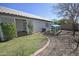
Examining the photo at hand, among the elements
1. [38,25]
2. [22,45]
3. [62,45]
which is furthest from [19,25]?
[62,45]

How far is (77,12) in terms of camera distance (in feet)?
18.6

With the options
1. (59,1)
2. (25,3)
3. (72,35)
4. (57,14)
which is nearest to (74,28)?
(72,35)

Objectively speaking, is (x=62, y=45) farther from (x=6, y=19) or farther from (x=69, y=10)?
(x=6, y=19)

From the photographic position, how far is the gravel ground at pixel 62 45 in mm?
5644

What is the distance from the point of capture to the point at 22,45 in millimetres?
6219

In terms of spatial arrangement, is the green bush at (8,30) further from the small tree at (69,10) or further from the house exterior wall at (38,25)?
the small tree at (69,10)

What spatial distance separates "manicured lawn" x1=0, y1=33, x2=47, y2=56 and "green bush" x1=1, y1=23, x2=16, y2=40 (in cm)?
31

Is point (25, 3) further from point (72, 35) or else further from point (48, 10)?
point (72, 35)

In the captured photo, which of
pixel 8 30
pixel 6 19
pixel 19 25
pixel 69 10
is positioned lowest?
pixel 8 30

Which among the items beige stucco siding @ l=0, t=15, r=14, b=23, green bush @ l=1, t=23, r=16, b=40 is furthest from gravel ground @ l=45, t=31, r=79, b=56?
beige stucco siding @ l=0, t=15, r=14, b=23

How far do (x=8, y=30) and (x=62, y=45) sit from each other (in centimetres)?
258

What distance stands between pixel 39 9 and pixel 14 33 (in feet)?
5.80

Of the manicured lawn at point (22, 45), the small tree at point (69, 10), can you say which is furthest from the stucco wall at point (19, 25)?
the small tree at point (69, 10)

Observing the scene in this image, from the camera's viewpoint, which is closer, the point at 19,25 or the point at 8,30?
the point at 8,30
